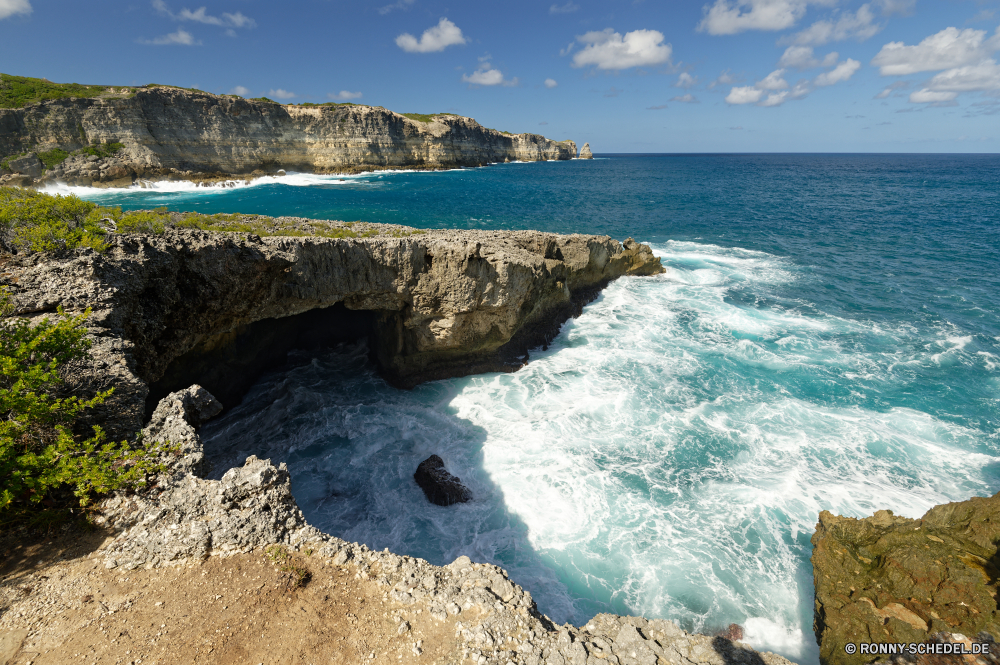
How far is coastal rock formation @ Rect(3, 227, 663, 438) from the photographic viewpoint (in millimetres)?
9242

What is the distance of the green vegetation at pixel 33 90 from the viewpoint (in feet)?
191

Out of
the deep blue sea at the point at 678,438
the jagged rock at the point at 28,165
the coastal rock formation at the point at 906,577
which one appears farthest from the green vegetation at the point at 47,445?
the jagged rock at the point at 28,165

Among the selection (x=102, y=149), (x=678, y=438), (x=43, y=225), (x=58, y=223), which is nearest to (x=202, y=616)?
(x=43, y=225)

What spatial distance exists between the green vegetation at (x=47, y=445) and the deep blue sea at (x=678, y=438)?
664 centimetres

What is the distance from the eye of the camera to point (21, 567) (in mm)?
6242

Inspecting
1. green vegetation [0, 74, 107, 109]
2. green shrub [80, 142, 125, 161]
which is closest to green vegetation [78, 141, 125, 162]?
green shrub [80, 142, 125, 161]

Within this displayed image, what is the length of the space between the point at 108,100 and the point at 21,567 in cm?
8753

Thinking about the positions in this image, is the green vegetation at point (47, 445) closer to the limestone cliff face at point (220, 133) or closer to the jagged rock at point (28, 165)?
the jagged rock at point (28, 165)

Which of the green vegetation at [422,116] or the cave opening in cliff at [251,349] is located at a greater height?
the green vegetation at [422,116]

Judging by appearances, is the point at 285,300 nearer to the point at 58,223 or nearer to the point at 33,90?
the point at 58,223

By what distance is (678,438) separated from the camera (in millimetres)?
15844

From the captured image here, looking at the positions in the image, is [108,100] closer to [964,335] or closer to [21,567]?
[21,567]

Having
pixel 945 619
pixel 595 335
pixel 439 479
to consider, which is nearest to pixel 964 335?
pixel 595 335

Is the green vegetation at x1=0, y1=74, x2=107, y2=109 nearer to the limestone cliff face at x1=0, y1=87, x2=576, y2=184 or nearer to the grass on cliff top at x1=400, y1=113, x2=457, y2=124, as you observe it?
the limestone cliff face at x1=0, y1=87, x2=576, y2=184
